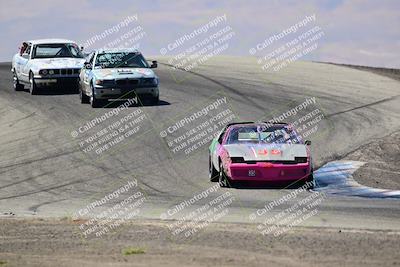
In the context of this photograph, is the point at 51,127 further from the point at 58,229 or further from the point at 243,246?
the point at 243,246

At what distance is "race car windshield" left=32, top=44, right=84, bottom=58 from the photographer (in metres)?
28.1

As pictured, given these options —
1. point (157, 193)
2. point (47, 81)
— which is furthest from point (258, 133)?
point (47, 81)

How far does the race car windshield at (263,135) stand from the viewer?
1664 centimetres

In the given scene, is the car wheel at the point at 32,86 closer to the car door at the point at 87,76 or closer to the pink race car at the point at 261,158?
the car door at the point at 87,76

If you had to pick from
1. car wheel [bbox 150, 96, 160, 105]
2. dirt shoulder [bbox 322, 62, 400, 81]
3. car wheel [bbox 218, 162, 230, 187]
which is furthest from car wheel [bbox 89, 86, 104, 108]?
dirt shoulder [bbox 322, 62, 400, 81]

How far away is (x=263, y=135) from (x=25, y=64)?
43.3 feet

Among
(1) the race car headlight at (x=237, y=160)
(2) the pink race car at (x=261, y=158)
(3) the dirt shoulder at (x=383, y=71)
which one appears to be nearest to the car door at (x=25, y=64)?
(2) the pink race car at (x=261, y=158)

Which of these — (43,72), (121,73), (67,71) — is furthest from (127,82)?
(43,72)

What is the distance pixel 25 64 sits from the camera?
2822cm

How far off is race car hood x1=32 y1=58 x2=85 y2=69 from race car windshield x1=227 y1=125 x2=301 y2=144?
11.3 meters

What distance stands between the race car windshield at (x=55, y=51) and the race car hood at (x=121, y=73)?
3.64m

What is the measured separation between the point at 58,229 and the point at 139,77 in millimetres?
13046

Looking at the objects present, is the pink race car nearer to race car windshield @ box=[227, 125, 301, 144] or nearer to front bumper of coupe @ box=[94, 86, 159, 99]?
race car windshield @ box=[227, 125, 301, 144]

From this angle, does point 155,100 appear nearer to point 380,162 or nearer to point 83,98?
point 83,98
